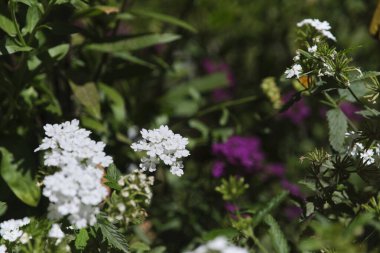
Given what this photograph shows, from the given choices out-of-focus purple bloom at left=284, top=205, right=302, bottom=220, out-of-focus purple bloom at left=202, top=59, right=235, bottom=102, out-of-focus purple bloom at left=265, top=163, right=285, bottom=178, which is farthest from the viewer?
out-of-focus purple bloom at left=202, top=59, right=235, bottom=102

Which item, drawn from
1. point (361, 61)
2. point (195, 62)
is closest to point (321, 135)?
point (361, 61)

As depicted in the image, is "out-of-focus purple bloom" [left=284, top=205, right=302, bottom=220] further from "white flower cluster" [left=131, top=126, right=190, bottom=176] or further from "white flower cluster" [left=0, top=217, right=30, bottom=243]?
Answer: "white flower cluster" [left=0, top=217, right=30, bottom=243]

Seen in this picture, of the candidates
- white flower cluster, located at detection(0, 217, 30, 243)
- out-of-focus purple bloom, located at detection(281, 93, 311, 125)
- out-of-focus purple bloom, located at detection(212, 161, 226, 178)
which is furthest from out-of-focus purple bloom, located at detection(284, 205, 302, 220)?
white flower cluster, located at detection(0, 217, 30, 243)

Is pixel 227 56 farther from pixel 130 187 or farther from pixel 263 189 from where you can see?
pixel 130 187

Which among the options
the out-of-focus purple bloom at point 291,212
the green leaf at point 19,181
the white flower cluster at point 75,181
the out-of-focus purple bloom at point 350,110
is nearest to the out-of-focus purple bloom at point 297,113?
the out-of-focus purple bloom at point 350,110

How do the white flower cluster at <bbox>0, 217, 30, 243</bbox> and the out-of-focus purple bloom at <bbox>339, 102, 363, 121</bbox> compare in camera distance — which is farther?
the out-of-focus purple bloom at <bbox>339, 102, 363, 121</bbox>

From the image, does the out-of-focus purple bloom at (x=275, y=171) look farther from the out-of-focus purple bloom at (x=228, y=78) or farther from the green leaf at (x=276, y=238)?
the green leaf at (x=276, y=238)
